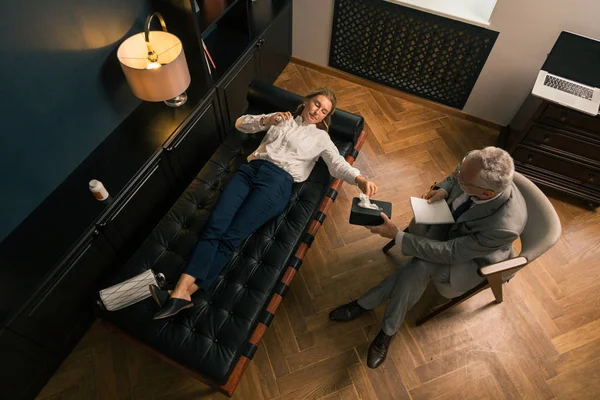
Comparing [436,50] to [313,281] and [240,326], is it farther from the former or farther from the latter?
[240,326]

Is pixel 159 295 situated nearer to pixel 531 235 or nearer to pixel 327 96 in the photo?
pixel 327 96

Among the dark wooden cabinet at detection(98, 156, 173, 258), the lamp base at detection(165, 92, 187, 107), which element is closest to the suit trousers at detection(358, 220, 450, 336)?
the dark wooden cabinet at detection(98, 156, 173, 258)

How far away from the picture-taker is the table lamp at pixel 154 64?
2156mm

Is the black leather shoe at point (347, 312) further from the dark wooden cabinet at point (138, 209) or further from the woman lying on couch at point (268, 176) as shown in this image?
the dark wooden cabinet at point (138, 209)

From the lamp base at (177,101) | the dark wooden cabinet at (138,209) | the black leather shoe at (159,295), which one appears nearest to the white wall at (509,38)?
the lamp base at (177,101)

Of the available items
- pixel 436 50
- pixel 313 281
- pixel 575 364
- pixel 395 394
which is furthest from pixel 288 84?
pixel 575 364

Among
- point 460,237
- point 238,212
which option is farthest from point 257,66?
point 460,237

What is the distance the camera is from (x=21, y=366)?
200 centimetres

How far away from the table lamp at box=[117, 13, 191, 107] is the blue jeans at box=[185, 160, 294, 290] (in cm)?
62

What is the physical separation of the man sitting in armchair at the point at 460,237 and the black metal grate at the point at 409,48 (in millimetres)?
1390

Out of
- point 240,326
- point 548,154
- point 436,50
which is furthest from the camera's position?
point 436,50

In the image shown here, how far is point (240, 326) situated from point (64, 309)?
93 centimetres

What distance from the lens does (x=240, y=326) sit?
1983 mm

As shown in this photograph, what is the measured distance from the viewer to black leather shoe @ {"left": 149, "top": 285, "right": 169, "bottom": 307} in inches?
74.8
